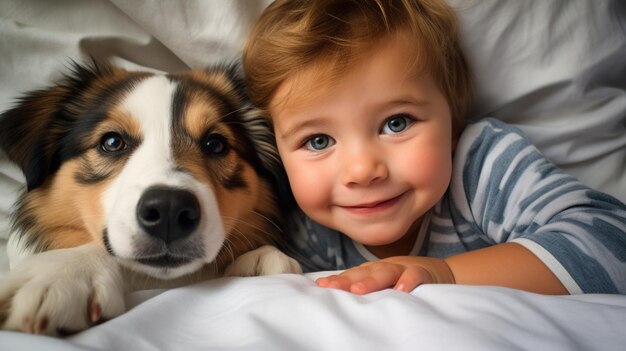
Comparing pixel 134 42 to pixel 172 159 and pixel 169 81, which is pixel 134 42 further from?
pixel 172 159

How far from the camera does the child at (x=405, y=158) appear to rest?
3.13 feet

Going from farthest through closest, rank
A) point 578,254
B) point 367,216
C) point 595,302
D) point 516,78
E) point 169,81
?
point 516,78 < point 169,81 < point 367,216 < point 578,254 < point 595,302

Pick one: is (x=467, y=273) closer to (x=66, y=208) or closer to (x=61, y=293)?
(x=61, y=293)

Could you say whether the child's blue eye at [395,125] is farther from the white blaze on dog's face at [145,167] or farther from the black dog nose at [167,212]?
the black dog nose at [167,212]

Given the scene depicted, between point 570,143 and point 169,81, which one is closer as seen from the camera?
point 169,81

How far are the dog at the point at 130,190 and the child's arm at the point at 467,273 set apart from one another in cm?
22

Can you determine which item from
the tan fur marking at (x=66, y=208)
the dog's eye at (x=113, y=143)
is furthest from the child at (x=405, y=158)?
the tan fur marking at (x=66, y=208)

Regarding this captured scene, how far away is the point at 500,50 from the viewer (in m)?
1.39

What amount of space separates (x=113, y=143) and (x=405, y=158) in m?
0.72

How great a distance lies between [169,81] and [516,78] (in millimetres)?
1039

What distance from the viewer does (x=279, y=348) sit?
643 millimetres

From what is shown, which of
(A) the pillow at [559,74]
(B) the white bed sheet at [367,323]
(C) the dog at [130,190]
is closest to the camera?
(B) the white bed sheet at [367,323]

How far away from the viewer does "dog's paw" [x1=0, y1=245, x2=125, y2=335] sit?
0.71 metres

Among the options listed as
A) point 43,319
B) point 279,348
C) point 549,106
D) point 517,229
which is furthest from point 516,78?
point 43,319
